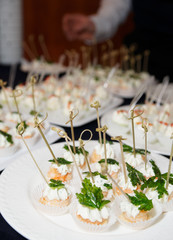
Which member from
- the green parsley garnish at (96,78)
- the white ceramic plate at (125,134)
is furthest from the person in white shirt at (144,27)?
the white ceramic plate at (125,134)

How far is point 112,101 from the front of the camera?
9.12ft

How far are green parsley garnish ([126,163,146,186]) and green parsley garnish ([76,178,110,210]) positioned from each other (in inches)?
9.0

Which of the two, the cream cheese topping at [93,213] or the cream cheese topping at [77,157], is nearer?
the cream cheese topping at [93,213]

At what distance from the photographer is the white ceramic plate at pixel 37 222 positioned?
47.7 inches

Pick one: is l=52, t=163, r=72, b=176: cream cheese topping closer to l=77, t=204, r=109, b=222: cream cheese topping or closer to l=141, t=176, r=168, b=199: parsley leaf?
l=77, t=204, r=109, b=222: cream cheese topping

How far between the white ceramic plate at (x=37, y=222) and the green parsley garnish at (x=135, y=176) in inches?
8.3

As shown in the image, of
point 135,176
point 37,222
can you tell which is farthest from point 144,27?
point 37,222

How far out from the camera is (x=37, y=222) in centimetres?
126

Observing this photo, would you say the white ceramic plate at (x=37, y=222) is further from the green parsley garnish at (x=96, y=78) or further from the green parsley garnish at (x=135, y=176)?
the green parsley garnish at (x=96, y=78)

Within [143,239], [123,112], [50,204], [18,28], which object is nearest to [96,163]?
[50,204]

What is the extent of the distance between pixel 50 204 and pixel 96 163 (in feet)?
1.35

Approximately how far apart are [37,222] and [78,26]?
276 cm

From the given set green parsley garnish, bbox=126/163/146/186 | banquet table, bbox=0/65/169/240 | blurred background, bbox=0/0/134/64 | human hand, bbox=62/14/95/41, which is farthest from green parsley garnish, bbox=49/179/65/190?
blurred background, bbox=0/0/134/64

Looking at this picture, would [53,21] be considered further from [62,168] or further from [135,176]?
[135,176]
